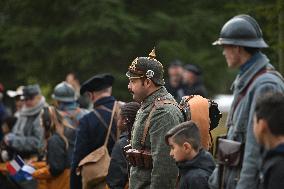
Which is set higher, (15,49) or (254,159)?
(254,159)

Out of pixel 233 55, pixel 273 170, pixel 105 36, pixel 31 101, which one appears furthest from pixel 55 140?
pixel 105 36

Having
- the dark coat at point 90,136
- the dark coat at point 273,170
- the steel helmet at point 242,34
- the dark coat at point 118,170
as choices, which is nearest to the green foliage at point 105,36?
the dark coat at point 90,136

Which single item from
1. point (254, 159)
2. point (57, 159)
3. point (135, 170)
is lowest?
point (57, 159)

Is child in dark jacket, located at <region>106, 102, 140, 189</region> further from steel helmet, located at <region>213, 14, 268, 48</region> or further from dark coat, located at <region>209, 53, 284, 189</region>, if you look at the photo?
steel helmet, located at <region>213, 14, 268, 48</region>

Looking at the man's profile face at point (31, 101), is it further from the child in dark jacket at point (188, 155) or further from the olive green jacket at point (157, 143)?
the child in dark jacket at point (188, 155)

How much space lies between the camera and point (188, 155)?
704 cm

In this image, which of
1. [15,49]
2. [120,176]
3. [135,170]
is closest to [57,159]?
[120,176]

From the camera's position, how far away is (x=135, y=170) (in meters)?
7.74

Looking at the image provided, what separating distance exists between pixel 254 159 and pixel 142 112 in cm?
200

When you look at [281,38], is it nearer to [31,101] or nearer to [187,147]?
[187,147]

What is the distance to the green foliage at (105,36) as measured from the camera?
18766 millimetres

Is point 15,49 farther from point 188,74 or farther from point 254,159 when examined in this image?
point 254,159

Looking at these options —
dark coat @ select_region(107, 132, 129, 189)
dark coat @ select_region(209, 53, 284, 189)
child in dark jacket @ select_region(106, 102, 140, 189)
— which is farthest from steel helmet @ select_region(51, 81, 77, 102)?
dark coat @ select_region(209, 53, 284, 189)

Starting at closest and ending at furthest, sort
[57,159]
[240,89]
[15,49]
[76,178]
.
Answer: [240,89] < [76,178] < [57,159] < [15,49]
